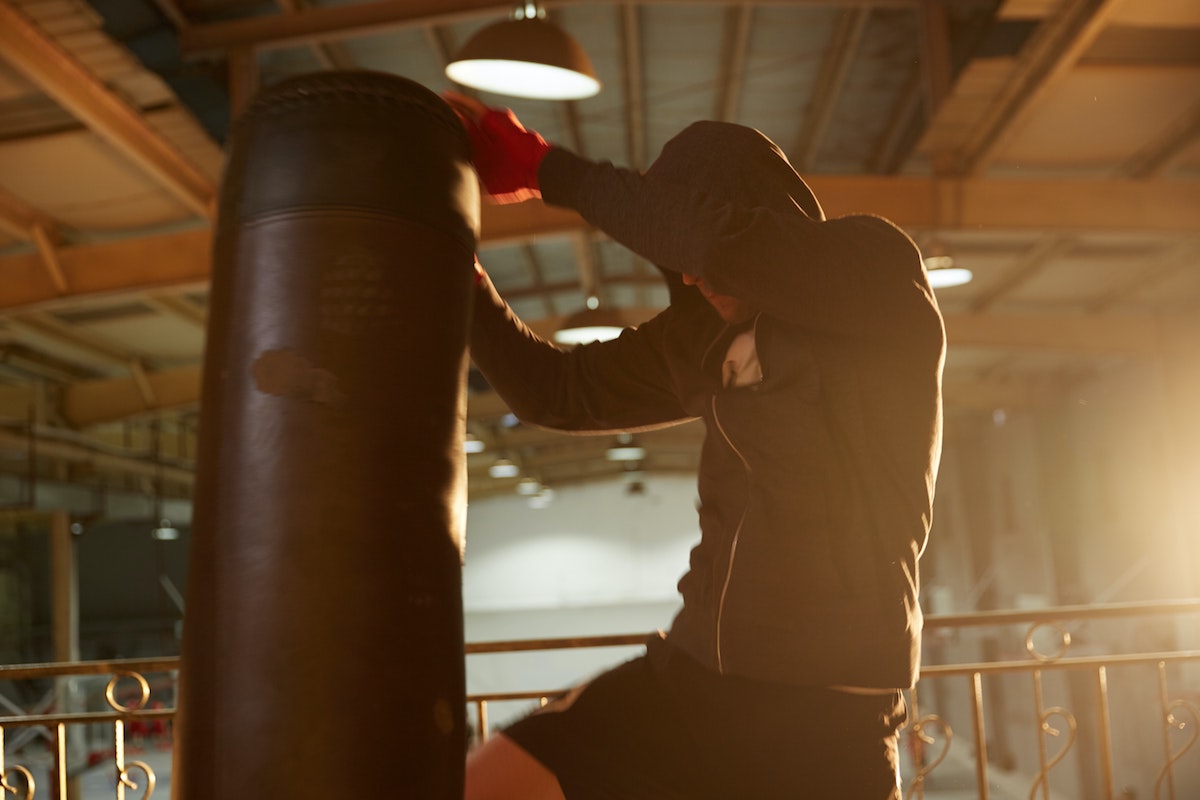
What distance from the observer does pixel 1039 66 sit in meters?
5.23

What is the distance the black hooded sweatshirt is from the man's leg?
250mm

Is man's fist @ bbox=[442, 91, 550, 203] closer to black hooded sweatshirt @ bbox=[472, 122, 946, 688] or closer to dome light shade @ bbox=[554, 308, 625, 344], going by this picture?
black hooded sweatshirt @ bbox=[472, 122, 946, 688]

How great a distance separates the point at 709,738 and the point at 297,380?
2.15 ft

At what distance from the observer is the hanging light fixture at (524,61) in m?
3.73

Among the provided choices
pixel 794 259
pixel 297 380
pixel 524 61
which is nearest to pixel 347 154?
pixel 297 380

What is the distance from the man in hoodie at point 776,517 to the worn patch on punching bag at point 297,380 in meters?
0.41

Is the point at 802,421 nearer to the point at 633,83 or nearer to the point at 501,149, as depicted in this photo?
the point at 501,149

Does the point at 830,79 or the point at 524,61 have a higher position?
the point at 830,79

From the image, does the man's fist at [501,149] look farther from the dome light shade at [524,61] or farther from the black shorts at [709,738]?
the dome light shade at [524,61]

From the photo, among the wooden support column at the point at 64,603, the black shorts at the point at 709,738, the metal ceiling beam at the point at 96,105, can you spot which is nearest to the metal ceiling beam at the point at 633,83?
the metal ceiling beam at the point at 96,105

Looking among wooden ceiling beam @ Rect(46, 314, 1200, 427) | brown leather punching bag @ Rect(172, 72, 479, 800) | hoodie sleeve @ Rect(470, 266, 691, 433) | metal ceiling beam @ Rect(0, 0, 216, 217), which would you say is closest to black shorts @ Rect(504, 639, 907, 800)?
brown leather punching bag @ Rect(172, 72, 479, 800)

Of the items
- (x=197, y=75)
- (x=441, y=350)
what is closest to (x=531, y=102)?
(x=197, y=75)

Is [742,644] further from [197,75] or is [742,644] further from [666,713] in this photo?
[197,75]

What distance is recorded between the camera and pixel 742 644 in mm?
1299
